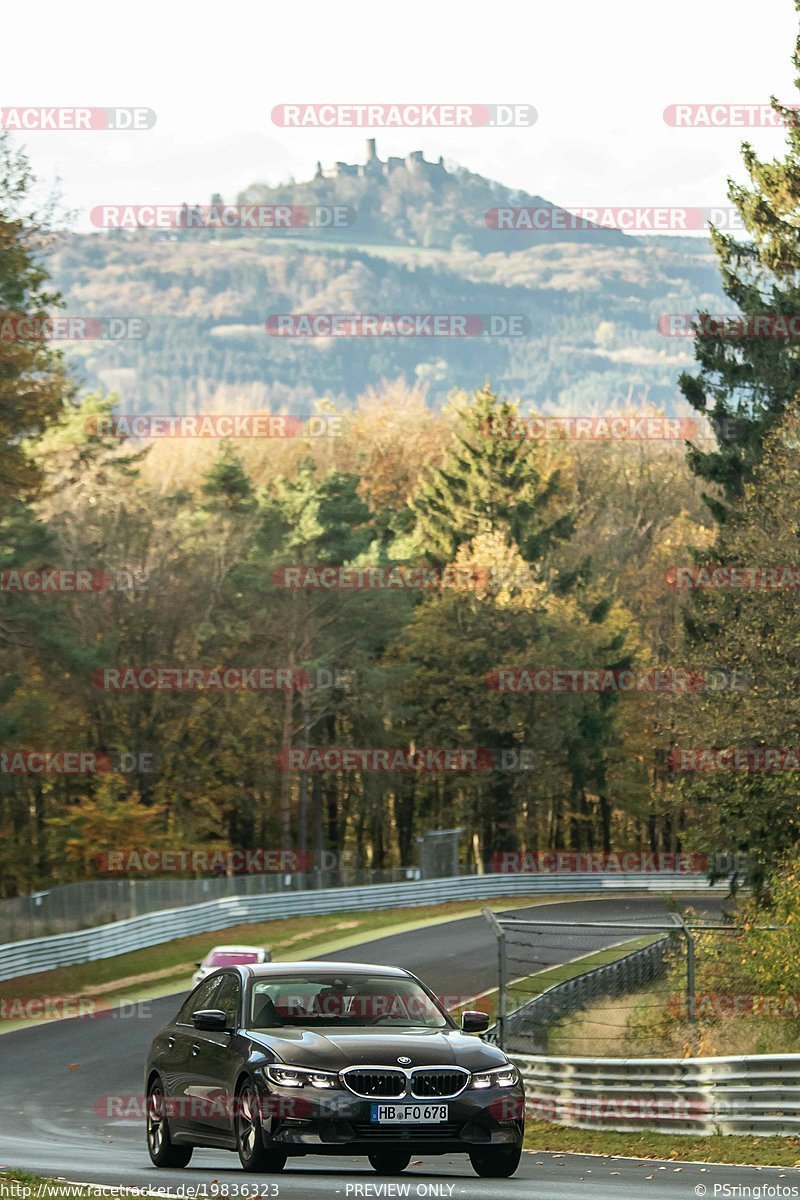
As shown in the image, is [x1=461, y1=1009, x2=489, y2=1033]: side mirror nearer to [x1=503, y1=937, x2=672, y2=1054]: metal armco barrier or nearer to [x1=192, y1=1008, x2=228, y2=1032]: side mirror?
[x1=192, y1=1008, x2=228, y2=1032]: side mirror

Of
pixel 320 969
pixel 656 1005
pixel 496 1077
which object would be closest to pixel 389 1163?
pixel 320 969

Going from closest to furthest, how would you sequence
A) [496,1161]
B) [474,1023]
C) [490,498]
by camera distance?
[496,1161], [474,1023], [490,498]

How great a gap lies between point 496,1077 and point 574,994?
52.9ft

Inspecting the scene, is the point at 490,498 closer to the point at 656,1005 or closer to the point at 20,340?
the point at 20,340

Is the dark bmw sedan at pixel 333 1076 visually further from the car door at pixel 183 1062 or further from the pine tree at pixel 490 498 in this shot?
the pine tree at pixel 490 498

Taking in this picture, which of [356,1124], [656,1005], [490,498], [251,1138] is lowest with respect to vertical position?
[656,1005]

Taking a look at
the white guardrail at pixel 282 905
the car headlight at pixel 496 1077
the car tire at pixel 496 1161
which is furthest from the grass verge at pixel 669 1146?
the white guardrail at pixel 282 905

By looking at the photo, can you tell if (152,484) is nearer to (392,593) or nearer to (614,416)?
(392,593)

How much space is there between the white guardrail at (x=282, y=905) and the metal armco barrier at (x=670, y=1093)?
22.7 metres

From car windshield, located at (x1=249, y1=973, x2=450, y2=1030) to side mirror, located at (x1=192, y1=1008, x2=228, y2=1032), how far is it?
0.68ft

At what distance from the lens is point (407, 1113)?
12.0 meters

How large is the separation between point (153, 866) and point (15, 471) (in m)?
21.6

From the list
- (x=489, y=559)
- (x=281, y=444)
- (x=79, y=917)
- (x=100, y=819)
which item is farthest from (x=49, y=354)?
(x=281, y=444)

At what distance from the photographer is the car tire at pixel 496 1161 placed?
1272 centimetres
